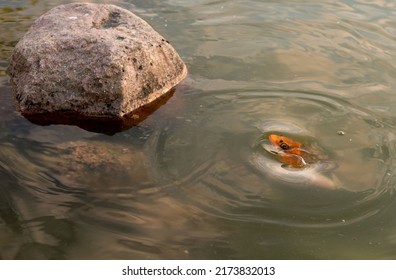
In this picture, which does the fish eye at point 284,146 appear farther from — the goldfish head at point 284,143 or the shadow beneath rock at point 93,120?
the shadow beneath rock at point 93,120

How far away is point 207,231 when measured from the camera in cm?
360

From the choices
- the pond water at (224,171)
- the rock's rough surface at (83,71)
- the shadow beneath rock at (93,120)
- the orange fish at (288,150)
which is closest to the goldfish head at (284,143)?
the orange fish at (288,150)

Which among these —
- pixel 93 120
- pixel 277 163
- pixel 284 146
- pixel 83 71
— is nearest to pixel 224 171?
pixel 277 163

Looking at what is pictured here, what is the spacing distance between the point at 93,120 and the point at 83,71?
50 centimetres

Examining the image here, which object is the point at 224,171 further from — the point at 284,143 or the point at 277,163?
the point at 284,143

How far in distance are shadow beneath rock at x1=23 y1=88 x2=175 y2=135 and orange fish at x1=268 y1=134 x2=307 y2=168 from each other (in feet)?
4.50

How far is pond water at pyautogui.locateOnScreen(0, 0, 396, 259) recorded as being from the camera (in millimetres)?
3514

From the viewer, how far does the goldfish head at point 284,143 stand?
4425mm

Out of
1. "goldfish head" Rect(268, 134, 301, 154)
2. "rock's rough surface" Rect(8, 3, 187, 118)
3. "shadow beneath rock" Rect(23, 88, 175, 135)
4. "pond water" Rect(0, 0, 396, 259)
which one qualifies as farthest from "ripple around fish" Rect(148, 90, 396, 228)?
"rock's rough surface" Rect(8, 3, 187, 118)

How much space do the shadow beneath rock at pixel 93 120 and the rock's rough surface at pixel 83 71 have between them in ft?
0.13

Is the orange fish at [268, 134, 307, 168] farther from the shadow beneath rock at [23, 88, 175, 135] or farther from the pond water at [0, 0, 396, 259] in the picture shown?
the shadow beneath rock at [23, 88, 175, 135]
